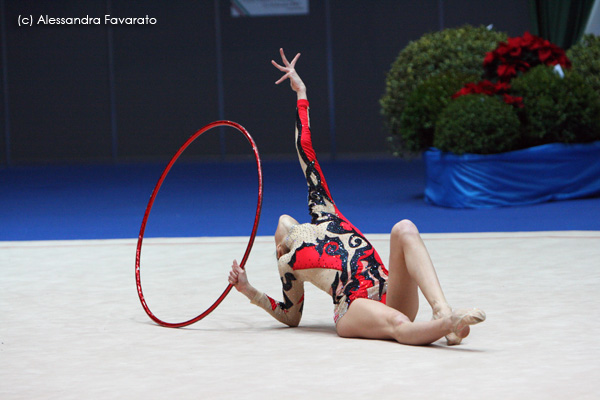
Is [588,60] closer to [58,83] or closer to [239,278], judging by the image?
[239,278]

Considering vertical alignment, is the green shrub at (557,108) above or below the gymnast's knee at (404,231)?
above

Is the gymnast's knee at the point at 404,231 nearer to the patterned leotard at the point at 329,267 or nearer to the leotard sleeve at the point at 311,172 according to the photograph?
the patterned leotard at the point at 329,267

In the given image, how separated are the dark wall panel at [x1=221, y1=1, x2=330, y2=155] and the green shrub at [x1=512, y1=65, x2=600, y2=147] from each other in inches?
240

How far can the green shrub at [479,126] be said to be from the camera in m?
7.87

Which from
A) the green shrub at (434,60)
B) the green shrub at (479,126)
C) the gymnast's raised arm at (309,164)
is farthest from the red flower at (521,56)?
the gymnast's raised arm at (309,164)

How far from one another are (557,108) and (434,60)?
1.60 metres

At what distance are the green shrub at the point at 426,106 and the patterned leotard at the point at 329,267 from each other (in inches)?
189

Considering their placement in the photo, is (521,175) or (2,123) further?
(2,123)

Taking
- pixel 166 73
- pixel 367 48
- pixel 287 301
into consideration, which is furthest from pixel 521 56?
pixel 166 73

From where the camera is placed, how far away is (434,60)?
9.02m

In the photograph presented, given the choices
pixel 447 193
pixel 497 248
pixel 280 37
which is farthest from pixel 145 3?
pixel 497 248

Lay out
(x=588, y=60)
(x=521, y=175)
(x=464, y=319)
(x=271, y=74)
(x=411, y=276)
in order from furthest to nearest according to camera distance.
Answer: (x=271, y=74)
(x=588, y=60)
(x=521, y=175)
(x=411, y=276)
(x=464, y=319)

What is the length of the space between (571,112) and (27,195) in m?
6.33

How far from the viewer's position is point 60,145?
1476 centimetres
